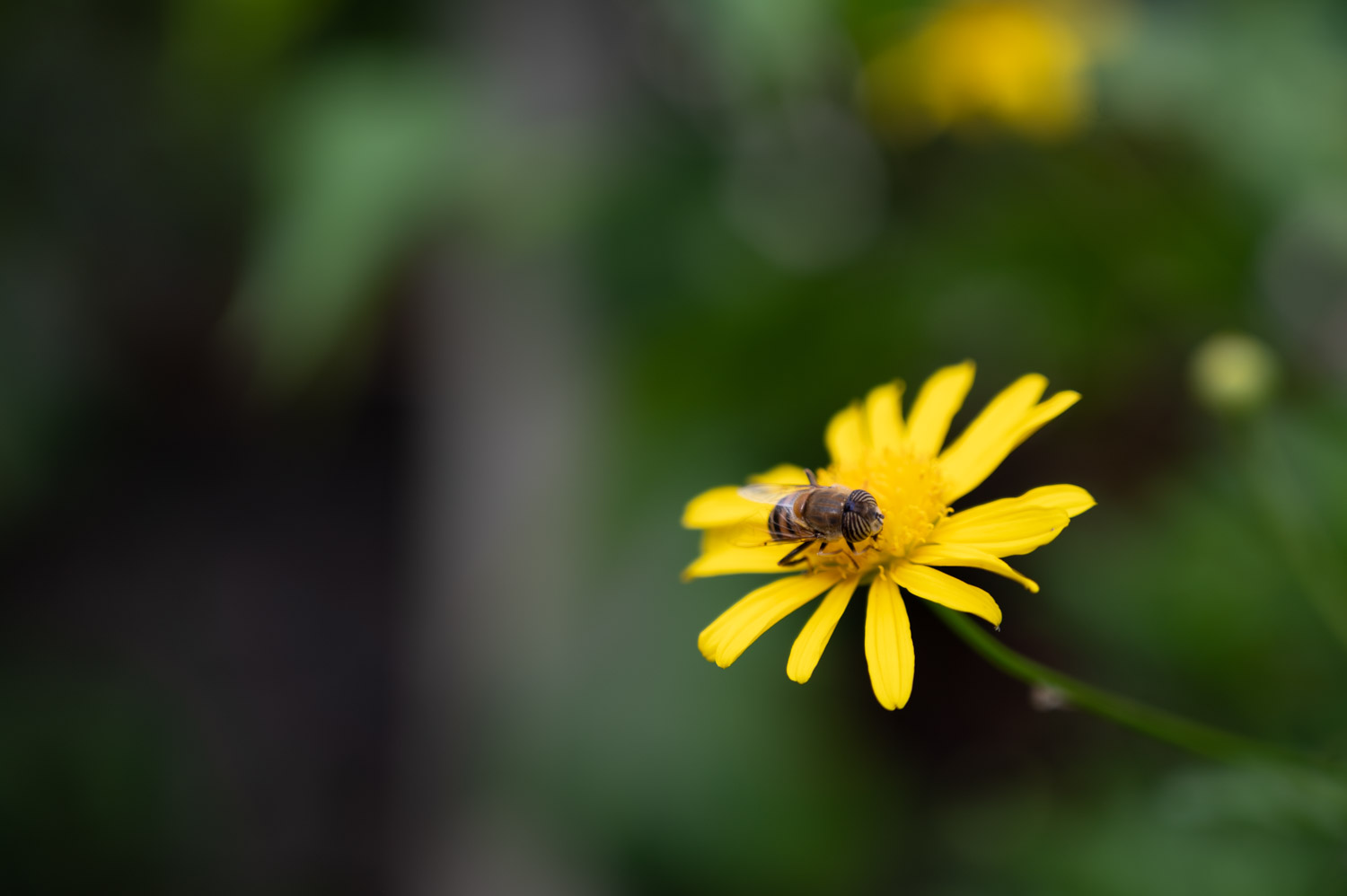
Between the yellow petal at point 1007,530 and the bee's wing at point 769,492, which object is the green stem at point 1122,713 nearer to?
the yellow petal at point 1007,530

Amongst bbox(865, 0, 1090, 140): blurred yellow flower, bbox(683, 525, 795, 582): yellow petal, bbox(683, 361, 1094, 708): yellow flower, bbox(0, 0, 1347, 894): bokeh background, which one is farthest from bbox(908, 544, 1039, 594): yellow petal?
bbox(865, 0, 1090, 140): blurred yellow flower

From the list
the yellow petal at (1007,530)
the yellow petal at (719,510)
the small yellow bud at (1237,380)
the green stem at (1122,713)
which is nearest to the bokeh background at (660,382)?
the small yellow bud at (1237,380)

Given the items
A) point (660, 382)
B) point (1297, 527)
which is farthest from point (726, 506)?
point (660, 382)

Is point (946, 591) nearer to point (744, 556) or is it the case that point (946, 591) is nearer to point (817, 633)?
point (817, 633)

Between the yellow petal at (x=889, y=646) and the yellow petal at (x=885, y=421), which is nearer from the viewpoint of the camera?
the yellow petal at (x=889, y=646)

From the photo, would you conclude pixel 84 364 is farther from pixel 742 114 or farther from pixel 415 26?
pixel 742 114

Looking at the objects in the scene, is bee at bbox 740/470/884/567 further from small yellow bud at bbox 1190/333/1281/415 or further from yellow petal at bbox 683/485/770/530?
small yellow bud at bbox 1190/333/1281/415
